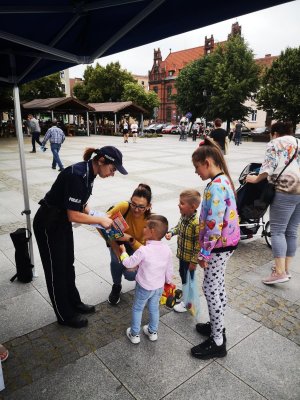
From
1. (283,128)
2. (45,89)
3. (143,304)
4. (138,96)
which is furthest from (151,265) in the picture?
(45,89)

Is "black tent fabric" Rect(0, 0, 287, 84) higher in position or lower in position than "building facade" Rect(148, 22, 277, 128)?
lower

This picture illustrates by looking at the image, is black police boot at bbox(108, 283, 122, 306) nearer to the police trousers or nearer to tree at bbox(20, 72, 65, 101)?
the police trousers

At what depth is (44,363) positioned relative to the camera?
266 centimetres

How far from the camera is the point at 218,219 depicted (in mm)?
2365

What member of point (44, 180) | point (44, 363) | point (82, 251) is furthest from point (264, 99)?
point (44, 363)

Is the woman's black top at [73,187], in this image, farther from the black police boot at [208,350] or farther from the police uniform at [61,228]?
the black police boot at [208,350]

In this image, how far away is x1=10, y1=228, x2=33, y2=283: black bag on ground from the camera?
3879 millimetres

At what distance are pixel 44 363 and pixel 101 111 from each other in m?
33.6

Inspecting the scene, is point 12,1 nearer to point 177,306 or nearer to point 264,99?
point 177,306

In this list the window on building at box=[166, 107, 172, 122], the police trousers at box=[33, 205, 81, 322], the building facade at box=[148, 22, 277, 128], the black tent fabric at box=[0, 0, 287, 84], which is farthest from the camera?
the window on building at box=[166, 107, 172, 122]

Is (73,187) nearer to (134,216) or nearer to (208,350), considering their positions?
(134,216)

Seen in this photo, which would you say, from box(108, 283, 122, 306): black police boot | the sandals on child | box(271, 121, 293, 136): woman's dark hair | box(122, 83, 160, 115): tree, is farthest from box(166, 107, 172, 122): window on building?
the sandals on child

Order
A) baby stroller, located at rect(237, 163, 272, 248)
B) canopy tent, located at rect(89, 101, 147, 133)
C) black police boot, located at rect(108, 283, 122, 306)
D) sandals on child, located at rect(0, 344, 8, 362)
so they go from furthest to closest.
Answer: canopy tent, located at rect(89, 101, 147, 133) < baby stroller, located at rect(237, 163, 272, 248) < black police boot, located at rect(108, 283, 122, 306) < sandals on child, located at rect(0, 344, 8, 362)

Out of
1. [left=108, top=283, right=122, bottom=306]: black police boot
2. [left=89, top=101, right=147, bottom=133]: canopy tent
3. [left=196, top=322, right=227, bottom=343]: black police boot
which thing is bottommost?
[left=196, top=322, right=227, bottom=343]: black police boot
